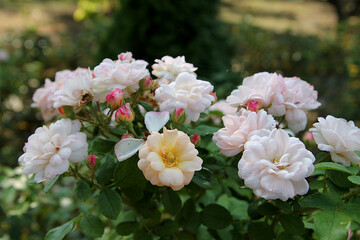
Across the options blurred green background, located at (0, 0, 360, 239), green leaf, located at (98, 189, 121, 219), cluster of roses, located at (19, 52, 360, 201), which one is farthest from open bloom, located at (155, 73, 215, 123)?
blurred green background, located at (0, 0, 360, 239)

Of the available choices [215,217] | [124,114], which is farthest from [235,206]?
[124,114]

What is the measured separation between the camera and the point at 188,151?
667mm

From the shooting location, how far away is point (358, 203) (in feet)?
2.33

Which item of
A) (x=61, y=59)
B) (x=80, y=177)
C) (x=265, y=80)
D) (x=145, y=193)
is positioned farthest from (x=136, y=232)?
→ (x=61, y=59)

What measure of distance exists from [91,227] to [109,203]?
0.30ft

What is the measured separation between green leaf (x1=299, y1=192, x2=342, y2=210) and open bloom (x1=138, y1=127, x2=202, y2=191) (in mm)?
204

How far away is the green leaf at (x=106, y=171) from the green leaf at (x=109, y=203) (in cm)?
2

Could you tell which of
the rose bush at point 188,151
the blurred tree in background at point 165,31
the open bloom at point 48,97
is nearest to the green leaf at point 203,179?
the rose bush at point 188,151

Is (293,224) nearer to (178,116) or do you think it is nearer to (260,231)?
(260,231)

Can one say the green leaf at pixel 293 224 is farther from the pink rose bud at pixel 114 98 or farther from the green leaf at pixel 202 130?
the pink rose bud at pixel 114 98

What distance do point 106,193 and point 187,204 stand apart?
239 millimetres

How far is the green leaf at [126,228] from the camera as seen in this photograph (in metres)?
0.92

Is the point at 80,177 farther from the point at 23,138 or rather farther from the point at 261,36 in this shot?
the point at 261,36

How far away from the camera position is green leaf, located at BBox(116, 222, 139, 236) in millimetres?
919
